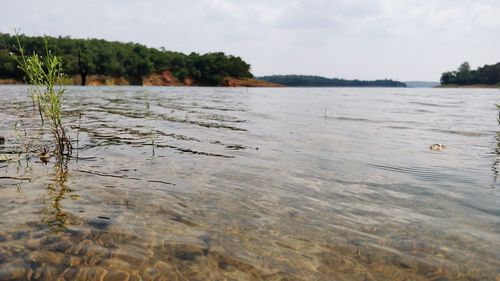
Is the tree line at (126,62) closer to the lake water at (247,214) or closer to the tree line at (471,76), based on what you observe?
the tree line at (471,76)

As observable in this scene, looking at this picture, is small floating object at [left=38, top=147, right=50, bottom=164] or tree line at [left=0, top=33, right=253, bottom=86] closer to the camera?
small floating object at [left=38, top=147, right=50, bottom=164]

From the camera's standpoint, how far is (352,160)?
7.79m

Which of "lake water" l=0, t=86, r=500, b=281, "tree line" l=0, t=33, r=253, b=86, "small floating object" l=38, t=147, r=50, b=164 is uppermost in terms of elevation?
"tree line" l=0, t=33, r=253, b=86

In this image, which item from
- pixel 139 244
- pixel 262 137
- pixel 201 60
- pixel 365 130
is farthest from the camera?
pixel 201 60

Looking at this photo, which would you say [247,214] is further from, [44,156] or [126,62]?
[126,62]

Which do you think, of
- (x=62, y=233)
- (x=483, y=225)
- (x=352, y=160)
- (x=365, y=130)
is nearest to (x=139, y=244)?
(x=62, y=233)

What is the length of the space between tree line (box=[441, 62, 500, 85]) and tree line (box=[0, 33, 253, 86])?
277 ft

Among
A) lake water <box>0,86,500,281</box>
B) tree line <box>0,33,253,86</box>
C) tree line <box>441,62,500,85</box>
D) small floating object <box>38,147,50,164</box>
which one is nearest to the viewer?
lake water <box>0,86,500,281</box>

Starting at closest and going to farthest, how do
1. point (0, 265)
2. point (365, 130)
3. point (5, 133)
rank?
point (0, 265) < point (5, 133) < point (365, 130)

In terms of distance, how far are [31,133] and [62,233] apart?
7.58 m

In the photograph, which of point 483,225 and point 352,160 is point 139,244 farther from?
point 352,160

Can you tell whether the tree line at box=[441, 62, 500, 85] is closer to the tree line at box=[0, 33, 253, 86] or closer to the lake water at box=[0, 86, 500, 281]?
the tree line at box=[0, 33, 253, 86]

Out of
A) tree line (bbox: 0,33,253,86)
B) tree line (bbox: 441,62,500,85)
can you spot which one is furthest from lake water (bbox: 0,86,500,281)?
tree line (bbox: 441,62,500,85)

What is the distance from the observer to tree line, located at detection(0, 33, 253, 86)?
9443 centimetres
